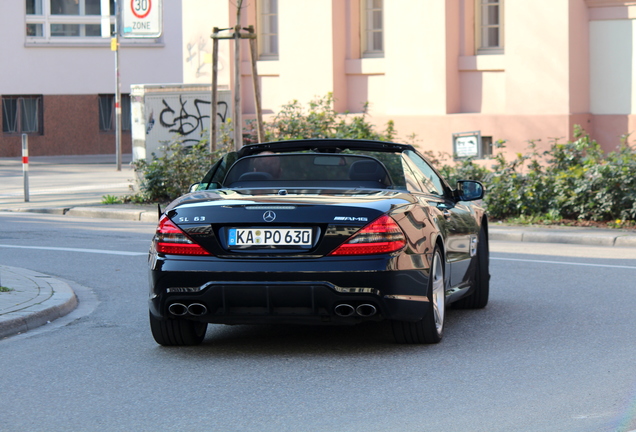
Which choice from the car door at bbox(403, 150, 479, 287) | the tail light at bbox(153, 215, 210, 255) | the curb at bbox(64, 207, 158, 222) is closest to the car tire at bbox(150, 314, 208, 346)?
the tail light at bbox(153, 215, 210, 255)

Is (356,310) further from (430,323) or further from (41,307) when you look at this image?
(41,307)

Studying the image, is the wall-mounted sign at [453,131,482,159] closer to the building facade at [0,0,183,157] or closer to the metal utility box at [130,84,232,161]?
the metal utility box at [130,84,232,161]

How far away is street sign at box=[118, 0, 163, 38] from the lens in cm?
2683

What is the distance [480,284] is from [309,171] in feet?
6.40

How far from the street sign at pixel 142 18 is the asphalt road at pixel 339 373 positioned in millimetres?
17685

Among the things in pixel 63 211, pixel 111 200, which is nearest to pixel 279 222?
pixel 63 211

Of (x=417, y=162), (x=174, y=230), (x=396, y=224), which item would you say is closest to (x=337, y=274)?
(x=396, y=224)

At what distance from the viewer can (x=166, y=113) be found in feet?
72.0

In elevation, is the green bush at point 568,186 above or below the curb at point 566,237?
above

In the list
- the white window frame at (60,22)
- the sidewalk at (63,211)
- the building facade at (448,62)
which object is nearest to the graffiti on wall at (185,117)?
the sidewalk at (63,211)

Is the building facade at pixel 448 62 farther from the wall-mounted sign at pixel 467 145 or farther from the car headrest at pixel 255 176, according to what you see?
the car headrest at pixel 255 176

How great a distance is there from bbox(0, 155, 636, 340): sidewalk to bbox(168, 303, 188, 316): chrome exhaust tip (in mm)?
1697

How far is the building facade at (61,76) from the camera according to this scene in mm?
36125

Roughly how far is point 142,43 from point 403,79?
18.1 meters
